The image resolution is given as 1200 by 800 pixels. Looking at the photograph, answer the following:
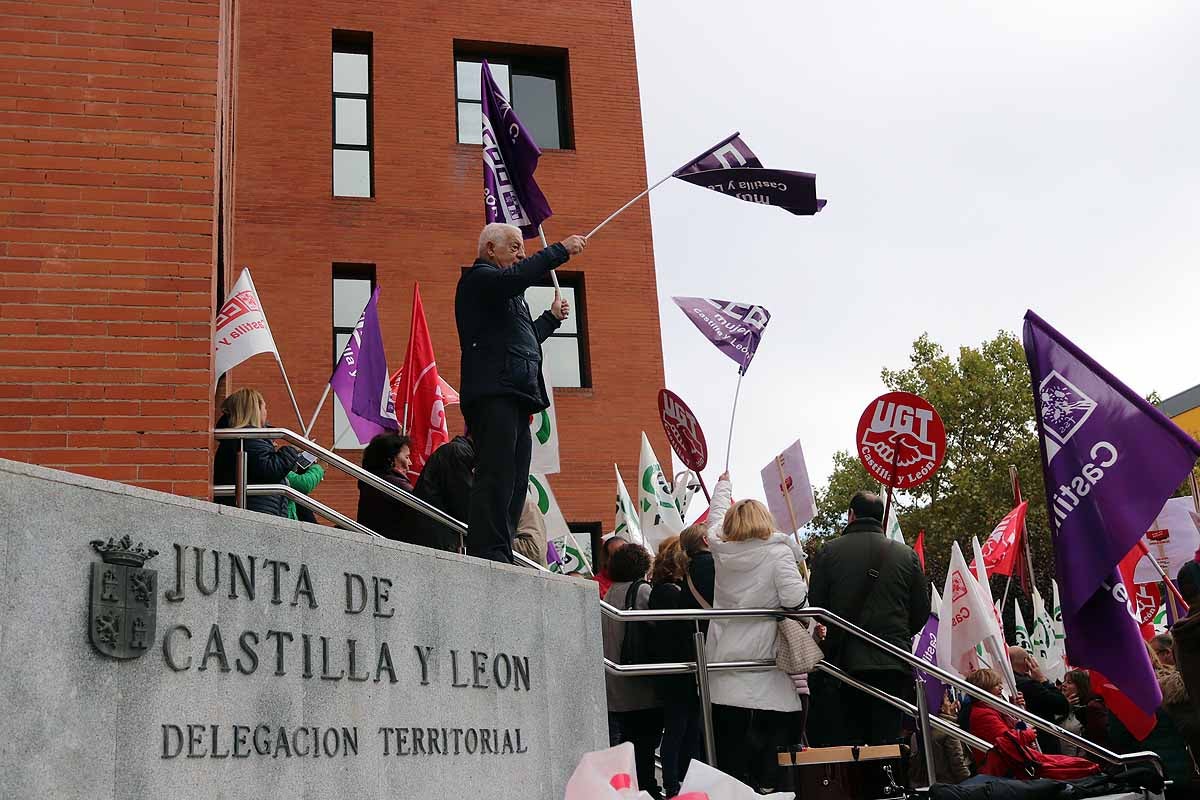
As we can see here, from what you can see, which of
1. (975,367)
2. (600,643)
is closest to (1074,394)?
(600,643)

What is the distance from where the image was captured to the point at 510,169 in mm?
9227

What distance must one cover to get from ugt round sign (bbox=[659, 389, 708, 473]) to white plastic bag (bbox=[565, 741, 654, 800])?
11509 mm

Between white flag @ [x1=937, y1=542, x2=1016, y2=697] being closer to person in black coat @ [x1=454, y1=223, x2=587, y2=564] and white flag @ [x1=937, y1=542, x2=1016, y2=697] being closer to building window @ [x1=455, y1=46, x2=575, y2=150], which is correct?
person in black coat @ [x1=454, y1=223, x2=587, y2=564]

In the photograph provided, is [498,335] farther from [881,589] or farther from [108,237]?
[881,589]

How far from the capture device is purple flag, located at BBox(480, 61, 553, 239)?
9.07 meters

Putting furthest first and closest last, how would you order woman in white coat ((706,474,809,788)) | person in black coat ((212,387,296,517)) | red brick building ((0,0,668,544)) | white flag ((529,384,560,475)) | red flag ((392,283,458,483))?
red brick building ((0,0,668,544))
white flag ((529,384,560,475))
red flag ((392,283,458,483))
woman in white coat ((706,474,809,788))
person in black coat ((212,387,296,517))

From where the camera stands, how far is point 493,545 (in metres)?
5.62

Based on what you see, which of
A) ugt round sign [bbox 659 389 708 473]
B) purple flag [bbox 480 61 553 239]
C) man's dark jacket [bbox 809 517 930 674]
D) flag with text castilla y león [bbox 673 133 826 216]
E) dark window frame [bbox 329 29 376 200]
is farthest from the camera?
dark window frame [bbox 329 29 376 200]

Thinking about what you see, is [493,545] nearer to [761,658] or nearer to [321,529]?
[321,529]

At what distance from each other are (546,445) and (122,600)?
7.73 meters

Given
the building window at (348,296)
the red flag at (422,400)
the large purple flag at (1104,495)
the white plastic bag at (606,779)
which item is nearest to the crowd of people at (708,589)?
the large purple flag at (1104,495)

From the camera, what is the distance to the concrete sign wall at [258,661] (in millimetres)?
3398

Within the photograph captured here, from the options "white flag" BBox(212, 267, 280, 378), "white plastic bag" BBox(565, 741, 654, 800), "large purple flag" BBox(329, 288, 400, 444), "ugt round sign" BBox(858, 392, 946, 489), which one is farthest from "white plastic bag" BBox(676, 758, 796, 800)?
"large purple flag" BBox(329, 288, 400, 444)

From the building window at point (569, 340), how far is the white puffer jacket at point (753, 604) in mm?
12048
